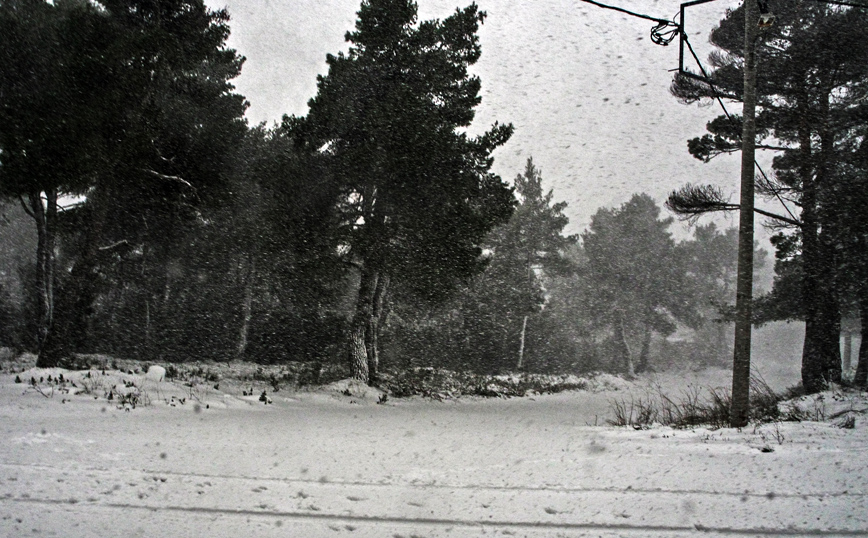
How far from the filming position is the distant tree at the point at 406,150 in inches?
642

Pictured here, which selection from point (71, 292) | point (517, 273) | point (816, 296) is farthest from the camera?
point (517, 273)

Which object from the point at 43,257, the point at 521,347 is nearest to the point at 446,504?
the point at 43,257

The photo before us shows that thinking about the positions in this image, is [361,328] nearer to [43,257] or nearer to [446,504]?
A: [43,257]

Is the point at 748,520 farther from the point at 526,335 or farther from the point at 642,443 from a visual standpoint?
the point at 526,335

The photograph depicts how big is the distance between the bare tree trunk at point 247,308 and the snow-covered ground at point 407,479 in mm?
16813

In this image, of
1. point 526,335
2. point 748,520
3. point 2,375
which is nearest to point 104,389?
point 2,375

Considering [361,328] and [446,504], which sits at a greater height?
[361,328]

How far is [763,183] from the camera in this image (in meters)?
17.2

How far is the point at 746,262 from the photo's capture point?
883 centimetres

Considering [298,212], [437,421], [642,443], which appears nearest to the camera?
[642,443]

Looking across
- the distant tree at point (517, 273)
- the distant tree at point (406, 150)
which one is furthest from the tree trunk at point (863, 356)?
the distant tree at point (517, 273)

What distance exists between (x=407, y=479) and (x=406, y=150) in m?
12.0

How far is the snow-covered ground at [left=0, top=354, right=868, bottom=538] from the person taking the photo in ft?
14.3

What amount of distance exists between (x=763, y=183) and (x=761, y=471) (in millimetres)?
14437
